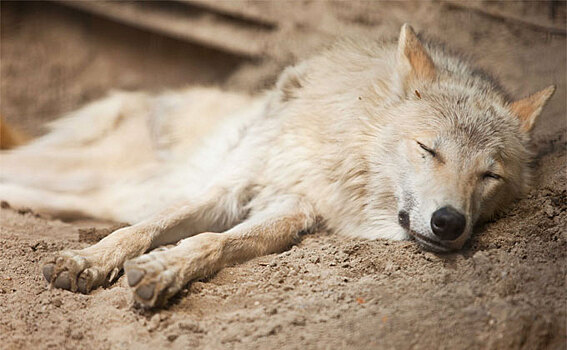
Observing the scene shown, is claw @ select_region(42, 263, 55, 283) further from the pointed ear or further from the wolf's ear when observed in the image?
the pointed ear

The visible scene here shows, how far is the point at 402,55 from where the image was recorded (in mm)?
3092

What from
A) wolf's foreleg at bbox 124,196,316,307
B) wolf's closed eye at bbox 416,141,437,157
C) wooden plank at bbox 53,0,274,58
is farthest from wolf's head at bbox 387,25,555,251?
wooden plank at bbox 53,0,274,58

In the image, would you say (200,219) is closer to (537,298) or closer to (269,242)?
(269,242)

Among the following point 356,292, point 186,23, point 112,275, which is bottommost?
point 112,275

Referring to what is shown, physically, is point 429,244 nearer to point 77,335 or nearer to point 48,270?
point 77,335

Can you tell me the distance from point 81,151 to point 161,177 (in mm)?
872

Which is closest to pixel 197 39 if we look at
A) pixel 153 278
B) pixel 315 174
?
pixel 315 174

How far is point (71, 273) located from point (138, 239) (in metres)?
0.40

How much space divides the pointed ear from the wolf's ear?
0.51 m

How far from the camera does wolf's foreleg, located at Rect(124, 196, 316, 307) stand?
2.26 m

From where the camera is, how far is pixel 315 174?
3.18 metres

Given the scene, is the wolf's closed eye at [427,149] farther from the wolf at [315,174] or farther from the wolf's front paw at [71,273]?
the wolf's front paw at [71,273]

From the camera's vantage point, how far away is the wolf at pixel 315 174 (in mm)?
2547

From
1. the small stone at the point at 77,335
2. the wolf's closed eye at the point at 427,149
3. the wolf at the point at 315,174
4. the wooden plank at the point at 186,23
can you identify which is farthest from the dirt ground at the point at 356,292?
the wooden plank at the point at 186,23
